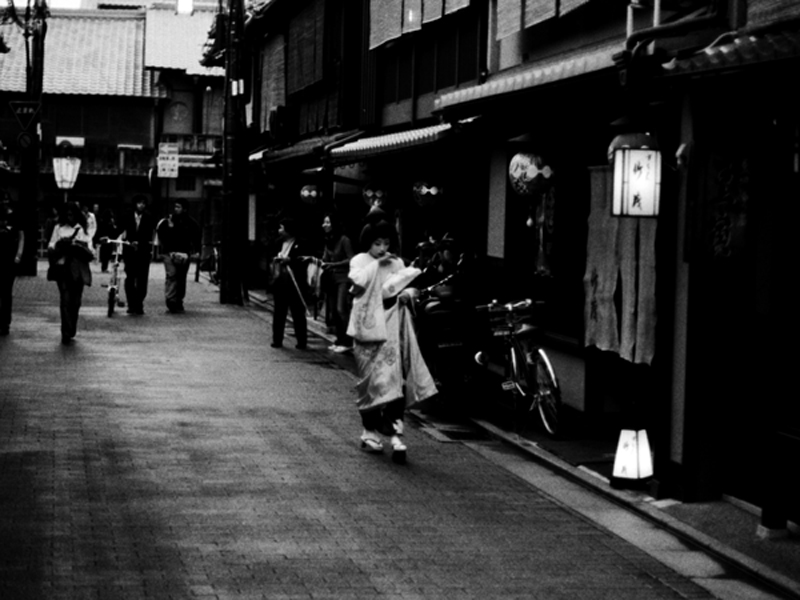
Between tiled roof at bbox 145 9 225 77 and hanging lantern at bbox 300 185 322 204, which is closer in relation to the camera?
hanging lantern at bbox 300 185 322 204

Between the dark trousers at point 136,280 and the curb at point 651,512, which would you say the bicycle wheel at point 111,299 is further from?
the curb at point 651,512

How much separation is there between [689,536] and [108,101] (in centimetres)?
5422

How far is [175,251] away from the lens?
30766mm

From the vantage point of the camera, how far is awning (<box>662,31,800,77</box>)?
8938mm

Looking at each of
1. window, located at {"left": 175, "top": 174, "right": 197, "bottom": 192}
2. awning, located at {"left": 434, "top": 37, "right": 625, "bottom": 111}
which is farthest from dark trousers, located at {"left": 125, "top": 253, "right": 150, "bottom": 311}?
window, located at {"left": 175, "top": 174, "right": 197, "bottom": 192}

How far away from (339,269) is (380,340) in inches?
401

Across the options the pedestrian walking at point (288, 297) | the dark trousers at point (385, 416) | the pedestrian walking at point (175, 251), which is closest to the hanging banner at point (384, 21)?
the pedestrian walking at point (288, 297)

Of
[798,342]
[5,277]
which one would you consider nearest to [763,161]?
[798,342]

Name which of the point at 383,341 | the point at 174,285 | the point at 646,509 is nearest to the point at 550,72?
the point at 383,341

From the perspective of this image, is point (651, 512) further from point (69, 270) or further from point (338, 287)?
point (69, 270)

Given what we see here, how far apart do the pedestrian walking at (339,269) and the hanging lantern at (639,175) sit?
1175cm

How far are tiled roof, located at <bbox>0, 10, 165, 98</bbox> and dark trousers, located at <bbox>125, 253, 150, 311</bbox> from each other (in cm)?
3202

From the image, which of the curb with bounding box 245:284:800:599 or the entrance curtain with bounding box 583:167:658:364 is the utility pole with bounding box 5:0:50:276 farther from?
the entrance curtain with bounding box 583:167:658:364

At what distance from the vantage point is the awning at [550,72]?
12.7m
